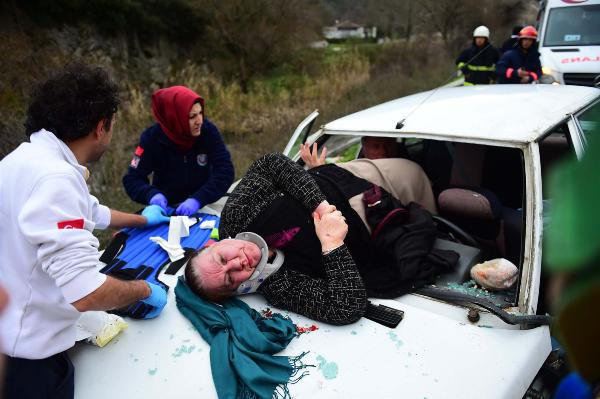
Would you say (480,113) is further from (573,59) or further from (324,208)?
(573,59)

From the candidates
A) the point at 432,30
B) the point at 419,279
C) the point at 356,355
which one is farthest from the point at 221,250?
the point at 432,30

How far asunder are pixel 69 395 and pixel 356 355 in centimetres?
111

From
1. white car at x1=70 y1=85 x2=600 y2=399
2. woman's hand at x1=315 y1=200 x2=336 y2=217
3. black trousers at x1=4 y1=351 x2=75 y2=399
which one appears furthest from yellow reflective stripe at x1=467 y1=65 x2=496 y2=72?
black trousers at x1=4 y1=351 x2=75 y2=399

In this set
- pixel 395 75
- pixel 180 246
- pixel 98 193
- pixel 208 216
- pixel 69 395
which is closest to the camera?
pixel 69 395

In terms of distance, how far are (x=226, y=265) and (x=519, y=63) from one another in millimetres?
6447

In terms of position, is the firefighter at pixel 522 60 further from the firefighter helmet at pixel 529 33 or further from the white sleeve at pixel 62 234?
the white sleeve at pixel 62 234

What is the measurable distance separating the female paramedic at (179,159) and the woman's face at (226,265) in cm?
103

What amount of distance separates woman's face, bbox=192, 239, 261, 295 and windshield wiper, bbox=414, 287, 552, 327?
0.87 m

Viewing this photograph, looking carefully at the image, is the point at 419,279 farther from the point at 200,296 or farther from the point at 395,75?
the point at 395,75

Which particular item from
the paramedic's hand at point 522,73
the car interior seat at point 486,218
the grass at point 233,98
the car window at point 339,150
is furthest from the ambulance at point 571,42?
the car interior seat at point 486,218

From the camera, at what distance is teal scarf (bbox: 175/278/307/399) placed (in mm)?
1579

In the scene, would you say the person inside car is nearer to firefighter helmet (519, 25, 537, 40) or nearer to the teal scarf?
the teal scarf

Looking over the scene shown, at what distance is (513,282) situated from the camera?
81.4 inches

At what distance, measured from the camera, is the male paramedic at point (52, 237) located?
137 cm
